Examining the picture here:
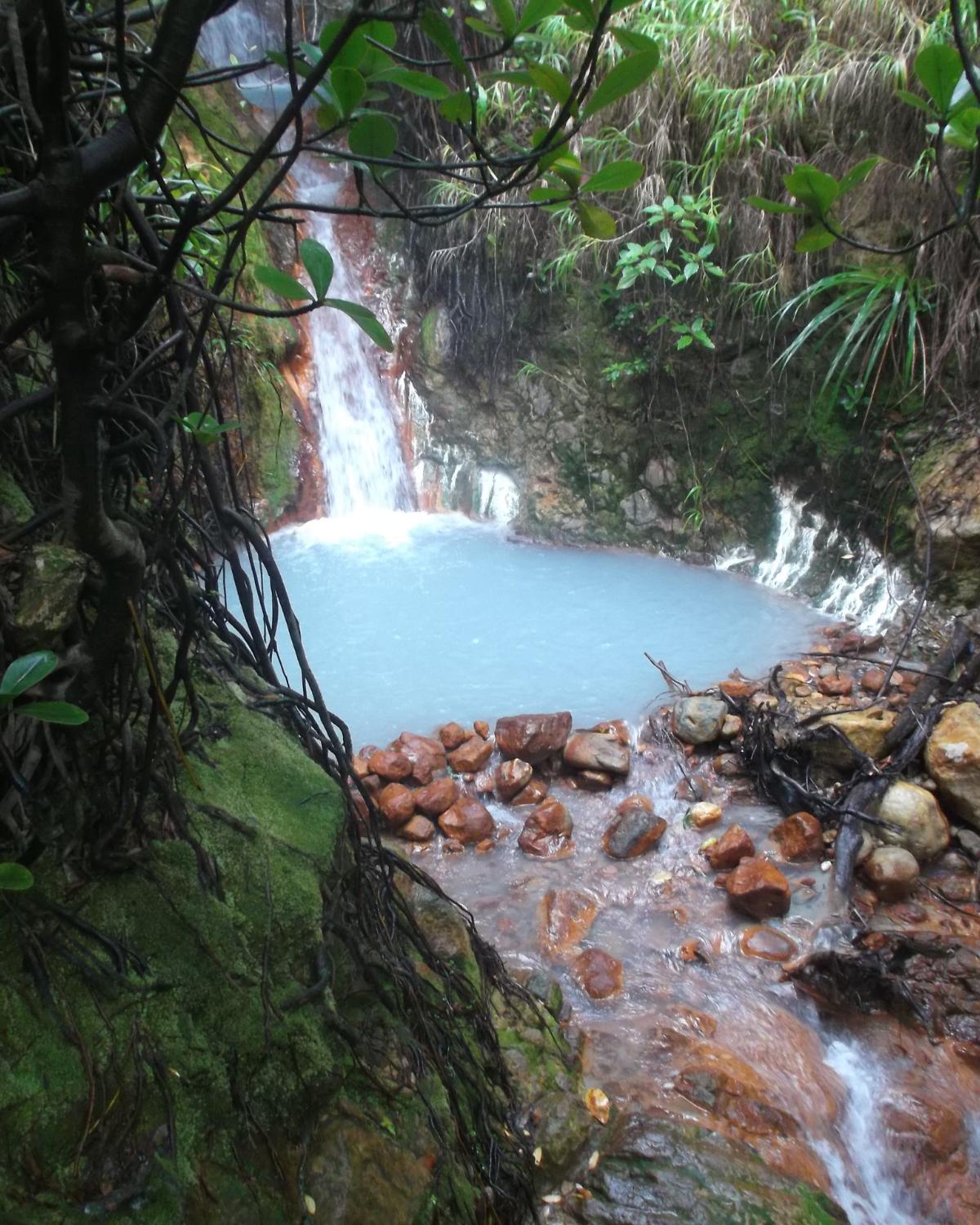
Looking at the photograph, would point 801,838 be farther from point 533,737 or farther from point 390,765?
point 390,765

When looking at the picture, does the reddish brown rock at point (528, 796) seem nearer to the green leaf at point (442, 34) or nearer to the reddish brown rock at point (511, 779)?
the reddish brown rock at point (511, 779)

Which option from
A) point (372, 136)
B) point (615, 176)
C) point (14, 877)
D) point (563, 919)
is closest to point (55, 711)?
point (14, 877)

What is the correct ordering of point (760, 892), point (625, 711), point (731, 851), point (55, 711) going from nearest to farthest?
point (55, 711)
point (760, 892)
point (731, 851)
point (625, 711)

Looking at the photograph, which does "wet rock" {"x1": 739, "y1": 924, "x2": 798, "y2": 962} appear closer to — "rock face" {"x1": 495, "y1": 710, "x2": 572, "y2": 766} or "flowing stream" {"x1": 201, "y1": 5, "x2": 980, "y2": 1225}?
"flowing stream" {"x1": 201, "y1": 5, "x2": 980, "y2": 1225}

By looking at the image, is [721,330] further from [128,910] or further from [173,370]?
[128,910]

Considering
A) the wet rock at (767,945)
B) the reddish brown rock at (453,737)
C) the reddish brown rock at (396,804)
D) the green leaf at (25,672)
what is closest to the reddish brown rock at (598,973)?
the wet rock at (767,945)

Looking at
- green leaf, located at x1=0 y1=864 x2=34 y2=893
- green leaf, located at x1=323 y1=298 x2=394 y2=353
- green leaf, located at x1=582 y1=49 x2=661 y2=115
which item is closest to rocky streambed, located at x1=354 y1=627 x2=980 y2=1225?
green leaf, located at x1=0 y1=864 x2=34 y2=893

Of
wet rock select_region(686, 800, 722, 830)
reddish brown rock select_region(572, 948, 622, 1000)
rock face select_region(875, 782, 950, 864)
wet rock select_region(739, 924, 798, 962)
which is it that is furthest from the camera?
wet rock select_region(686, 800, 722, 830)

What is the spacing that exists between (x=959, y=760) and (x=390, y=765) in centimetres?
231

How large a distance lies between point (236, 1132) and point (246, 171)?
1244 mm

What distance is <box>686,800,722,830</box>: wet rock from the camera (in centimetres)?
313

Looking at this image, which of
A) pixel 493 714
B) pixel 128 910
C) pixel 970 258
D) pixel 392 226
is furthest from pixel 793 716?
pixel 392 226

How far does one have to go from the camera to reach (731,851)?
A: 2.89 m

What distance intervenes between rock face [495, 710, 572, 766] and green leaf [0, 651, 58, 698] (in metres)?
2.74
